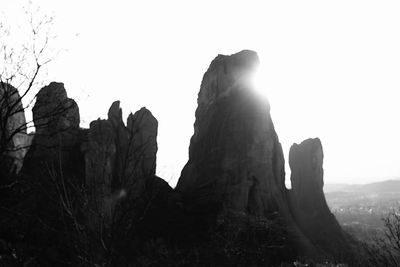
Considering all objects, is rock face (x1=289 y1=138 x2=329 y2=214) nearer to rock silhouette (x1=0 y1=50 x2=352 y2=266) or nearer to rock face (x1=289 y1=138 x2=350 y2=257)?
rock face (x1=289 y1=138 x2=350 y2=257)

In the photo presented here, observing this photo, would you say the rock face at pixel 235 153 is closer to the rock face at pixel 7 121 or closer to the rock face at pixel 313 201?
the rock face at pixel 313 201

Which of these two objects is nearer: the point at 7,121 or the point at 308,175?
the point at 7,121

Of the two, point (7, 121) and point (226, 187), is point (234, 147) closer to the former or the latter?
point (226, 187)

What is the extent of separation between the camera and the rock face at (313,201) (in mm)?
50969

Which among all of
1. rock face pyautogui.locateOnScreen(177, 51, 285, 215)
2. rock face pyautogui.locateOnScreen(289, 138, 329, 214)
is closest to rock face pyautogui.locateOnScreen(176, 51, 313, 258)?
rock face pyautogui.locateOnScreen(177, 51, 285, 215)

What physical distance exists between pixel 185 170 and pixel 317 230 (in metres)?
18.8

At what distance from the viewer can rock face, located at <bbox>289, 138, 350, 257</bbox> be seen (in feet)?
167

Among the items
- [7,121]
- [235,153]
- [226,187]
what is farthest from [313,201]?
[7,121]

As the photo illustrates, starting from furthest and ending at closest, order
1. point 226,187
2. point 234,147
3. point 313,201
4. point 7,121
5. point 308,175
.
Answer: point 308,175
point 313,201
point 234,147
point 226,187
point 7,121

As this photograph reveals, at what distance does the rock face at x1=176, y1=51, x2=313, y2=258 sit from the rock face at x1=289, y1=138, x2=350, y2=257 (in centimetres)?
633

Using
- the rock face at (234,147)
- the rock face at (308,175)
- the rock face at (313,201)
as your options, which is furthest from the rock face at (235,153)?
the rock face at (308,175)

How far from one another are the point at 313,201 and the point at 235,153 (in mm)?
18676

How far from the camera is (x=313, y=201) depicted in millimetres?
60062

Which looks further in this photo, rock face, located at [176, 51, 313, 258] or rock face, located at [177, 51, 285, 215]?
rock face, located at [177, 51, 285, 215]
